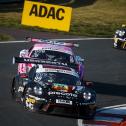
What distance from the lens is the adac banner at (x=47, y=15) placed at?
2834cm

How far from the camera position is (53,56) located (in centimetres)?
1966

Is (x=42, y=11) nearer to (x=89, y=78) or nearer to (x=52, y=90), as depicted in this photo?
(x=89, y=78)

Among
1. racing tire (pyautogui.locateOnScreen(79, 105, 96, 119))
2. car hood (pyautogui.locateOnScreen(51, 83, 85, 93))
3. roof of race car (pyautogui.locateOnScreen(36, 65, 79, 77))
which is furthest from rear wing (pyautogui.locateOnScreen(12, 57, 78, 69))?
racing tire (pyautogui.locateOnScreen(79, 105, 96, 119))

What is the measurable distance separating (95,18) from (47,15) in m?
9.86

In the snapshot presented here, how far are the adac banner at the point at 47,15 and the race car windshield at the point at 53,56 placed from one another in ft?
28.0

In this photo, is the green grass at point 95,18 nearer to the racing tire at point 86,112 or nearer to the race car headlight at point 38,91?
the race car headlight at point 38,91

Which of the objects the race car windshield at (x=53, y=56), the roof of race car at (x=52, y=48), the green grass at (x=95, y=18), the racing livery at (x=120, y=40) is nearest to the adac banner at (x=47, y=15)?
the green grass at (x=95, y=18)

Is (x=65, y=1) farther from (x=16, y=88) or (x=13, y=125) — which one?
(x=13, y=125)

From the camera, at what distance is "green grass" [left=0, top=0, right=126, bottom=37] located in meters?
33.4

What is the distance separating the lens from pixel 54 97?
15.9 metres

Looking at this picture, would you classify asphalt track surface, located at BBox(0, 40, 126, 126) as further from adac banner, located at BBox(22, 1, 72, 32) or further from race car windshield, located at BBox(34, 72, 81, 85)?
adac banner, located at BBox(22, 1, 72, 32)

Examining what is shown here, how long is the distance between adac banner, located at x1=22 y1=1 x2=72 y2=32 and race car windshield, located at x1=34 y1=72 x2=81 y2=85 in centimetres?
1118

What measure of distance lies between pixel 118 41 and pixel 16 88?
1200 cm

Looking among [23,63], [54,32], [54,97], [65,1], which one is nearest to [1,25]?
[54,32]
